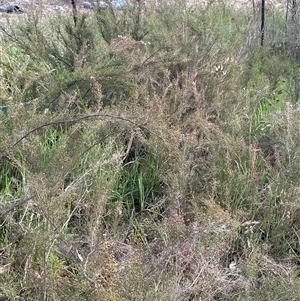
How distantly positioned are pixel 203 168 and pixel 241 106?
0.72m

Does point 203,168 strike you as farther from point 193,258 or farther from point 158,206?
point 193,258

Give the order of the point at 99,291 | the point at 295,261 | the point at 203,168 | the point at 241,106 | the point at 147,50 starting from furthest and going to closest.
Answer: the point at 147,50
the point at 241,106
the point at 203,168
the point at 295,261
the point at 99,291

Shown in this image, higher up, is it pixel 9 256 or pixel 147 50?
pixel 147 50

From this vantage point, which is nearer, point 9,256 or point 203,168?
point 9,256

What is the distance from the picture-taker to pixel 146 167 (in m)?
2.88

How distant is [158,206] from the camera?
246 centimetres

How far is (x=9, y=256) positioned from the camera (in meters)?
2.04

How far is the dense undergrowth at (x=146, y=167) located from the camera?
6.33 feet

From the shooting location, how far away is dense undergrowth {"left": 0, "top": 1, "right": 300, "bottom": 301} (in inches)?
76.0

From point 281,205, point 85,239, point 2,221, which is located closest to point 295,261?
point 281,205

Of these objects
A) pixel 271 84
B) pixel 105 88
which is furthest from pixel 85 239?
pixel 271 84

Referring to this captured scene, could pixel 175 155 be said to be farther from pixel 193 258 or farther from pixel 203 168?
pixel 193 258

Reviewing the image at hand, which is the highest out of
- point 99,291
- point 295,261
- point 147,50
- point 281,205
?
point 147,50

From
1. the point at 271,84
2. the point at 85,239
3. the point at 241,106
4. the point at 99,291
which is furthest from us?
the point at 271,84
